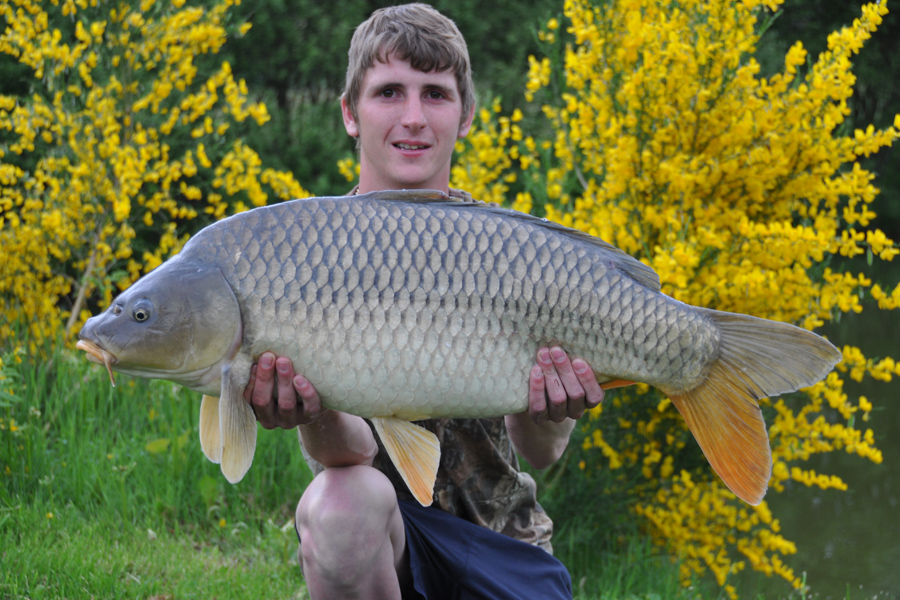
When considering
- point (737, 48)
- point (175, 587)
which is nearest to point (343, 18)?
point (737, 48)

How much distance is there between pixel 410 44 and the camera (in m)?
1.81

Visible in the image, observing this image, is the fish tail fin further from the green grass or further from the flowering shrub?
the green grass

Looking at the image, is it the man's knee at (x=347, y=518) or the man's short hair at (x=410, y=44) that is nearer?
the man's knee at (x=347, y=518)

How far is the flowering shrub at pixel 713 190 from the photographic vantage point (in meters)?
2.39

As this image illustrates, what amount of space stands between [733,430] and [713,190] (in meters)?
1.30

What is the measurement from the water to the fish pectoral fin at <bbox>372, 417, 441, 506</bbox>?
188 centimetres

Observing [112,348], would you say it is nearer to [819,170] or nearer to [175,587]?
[175,587]

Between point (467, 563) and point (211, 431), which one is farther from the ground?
point (211, 431)

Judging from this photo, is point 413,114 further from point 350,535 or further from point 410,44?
point 350,535

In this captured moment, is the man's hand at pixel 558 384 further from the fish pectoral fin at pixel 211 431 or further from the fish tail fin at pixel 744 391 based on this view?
the fish pectoral fin at pixel 211 431

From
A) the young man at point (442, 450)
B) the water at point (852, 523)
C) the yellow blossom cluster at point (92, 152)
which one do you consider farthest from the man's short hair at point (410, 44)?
the water at point (852, 523)

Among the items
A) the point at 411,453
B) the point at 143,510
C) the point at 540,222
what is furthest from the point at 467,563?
the point at 143,510

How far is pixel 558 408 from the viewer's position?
4.64 feet

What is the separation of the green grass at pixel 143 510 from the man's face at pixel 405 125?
979 mm
